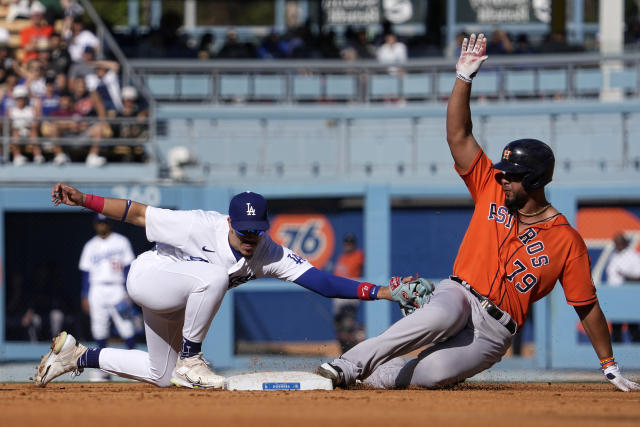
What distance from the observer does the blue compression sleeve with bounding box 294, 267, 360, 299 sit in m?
6.55

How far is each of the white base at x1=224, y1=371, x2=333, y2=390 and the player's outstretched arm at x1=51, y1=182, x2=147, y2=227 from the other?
1.26 metres

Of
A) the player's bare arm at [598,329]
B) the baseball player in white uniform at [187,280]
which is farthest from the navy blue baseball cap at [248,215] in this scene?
the player's bare arm at [598,329]

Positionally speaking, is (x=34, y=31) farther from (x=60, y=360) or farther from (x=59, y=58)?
(x=60, y=360)

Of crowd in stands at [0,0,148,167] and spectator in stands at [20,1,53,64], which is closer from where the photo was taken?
crowd in stands at [0,0,148,167]

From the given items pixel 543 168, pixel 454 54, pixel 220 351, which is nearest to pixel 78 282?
pixel 220 351

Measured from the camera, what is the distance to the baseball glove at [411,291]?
643cm

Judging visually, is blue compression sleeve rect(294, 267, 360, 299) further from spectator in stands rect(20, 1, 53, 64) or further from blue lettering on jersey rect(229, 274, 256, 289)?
spectator in stands rect(20, 1, 53, 64)

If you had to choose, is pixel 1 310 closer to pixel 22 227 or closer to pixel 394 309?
pixel 22 227

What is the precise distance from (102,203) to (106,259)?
551 cm

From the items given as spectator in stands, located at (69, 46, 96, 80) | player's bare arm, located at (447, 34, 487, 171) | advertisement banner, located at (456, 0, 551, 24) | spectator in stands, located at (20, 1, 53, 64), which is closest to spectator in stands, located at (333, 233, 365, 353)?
spectator in stands, located at (69, 46, 96, 80)

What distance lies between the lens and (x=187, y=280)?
6.45m

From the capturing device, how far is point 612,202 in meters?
13.0

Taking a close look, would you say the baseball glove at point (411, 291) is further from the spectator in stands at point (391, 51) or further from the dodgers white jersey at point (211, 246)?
the spectator in stands at point (391, 51)

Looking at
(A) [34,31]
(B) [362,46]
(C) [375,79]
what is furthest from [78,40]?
(B) [362,46]
